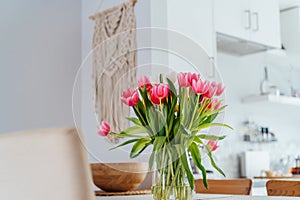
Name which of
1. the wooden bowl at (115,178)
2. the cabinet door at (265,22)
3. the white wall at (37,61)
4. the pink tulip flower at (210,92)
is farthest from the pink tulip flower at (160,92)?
the cabinet door at (265,22)

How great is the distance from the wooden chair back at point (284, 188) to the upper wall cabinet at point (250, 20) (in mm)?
1872

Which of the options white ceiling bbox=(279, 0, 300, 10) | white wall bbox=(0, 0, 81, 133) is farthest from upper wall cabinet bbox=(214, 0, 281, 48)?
white wall bbox=(0, 0, 81, 133)

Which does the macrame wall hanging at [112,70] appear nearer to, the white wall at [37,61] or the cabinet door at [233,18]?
the white wall at [37,61]

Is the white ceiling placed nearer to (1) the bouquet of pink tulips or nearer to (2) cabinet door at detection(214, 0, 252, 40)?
(2) cabinet door at detection(214, 0, 252, 40)

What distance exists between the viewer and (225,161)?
4.34m

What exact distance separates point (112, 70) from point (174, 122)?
131cm

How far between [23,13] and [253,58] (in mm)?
2347

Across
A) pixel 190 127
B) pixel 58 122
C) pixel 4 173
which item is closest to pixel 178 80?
pixel 190 127

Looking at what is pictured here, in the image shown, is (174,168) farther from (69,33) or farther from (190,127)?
(69,33)

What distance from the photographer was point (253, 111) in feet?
15.4

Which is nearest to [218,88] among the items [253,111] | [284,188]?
[284,188]

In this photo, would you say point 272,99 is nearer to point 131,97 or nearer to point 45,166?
point 131,97

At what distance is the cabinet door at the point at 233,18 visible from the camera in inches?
140

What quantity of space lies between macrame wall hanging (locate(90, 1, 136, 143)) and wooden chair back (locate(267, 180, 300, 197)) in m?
0.72
